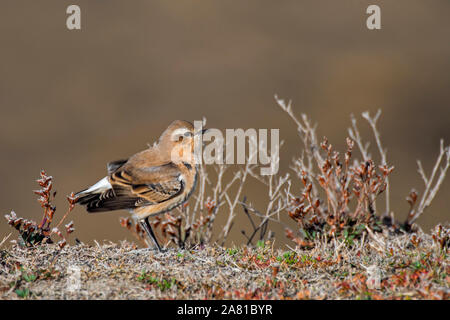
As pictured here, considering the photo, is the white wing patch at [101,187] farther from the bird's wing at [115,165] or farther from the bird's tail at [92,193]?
the bird's wing at [115,165]

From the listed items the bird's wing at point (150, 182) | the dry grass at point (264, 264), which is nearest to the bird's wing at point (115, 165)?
the bird's wing at point (150, 182)

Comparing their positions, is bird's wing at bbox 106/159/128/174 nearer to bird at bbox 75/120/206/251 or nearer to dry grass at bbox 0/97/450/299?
bird at bbox 75/120/206/251

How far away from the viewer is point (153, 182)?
7.43m

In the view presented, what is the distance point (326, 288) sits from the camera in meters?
5.52

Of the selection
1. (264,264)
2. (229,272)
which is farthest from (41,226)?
(264,264)

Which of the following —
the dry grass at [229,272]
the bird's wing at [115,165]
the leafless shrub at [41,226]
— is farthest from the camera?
the bird's wing at [115,165]

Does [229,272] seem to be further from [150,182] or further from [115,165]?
[115,165]

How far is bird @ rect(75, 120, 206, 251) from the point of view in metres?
7.31

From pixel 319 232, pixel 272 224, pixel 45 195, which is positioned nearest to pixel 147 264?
pixel 45 195

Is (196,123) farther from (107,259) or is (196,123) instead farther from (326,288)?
(326,288)

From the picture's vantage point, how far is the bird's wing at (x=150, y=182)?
7.35 m

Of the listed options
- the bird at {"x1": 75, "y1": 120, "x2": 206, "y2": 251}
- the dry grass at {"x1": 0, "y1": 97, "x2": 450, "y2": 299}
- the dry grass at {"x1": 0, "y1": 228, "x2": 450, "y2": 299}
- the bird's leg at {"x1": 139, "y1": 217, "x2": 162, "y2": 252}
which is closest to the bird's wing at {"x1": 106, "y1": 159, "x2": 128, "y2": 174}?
the bird at {"x1": 75, "y1": 120, "x2": 206, "y2": 251}

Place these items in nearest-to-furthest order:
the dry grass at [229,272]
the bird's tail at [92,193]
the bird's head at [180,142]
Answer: the dry grass at [229,272] < the bird's tail at [92,193] < the bird's head at [180,142]

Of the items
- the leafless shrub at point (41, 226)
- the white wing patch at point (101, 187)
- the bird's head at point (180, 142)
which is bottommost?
the leafless shrub at point (41, 226)
